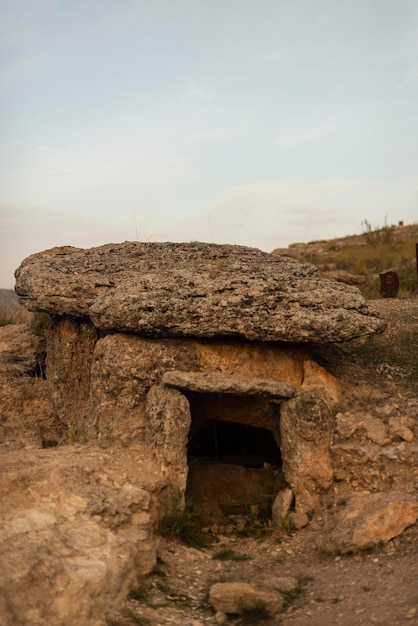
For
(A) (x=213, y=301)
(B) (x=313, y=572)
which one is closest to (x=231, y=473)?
(A) (x=213, y=301)

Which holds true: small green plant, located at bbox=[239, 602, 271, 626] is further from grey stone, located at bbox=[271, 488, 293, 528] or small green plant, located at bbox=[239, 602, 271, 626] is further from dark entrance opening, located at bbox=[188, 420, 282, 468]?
dark entrance opening, located at bbox=[188, 420, 282, 468]

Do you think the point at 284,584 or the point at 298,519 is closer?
the point at 284,584

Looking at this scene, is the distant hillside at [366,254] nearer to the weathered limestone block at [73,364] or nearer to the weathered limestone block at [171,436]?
the weathered limestone block at [73,364]

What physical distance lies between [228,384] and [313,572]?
6.30 feet

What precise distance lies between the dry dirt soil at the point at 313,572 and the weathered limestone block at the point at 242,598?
0.23ft

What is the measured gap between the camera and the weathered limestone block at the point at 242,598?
5012 mm

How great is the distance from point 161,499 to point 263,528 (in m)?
1.18

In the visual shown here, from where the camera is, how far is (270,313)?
7.06 m

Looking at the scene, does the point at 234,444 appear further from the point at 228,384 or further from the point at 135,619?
the point at 135,619

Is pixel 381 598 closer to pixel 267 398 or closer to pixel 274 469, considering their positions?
pixel 267 398

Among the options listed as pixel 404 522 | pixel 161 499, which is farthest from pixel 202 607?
pixel 404 522

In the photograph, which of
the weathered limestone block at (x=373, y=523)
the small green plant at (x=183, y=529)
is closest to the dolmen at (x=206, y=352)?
the small green plant at (x=183, y=529)

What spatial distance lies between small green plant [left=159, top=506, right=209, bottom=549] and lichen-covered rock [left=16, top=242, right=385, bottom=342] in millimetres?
1860

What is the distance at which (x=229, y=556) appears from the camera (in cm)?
630
